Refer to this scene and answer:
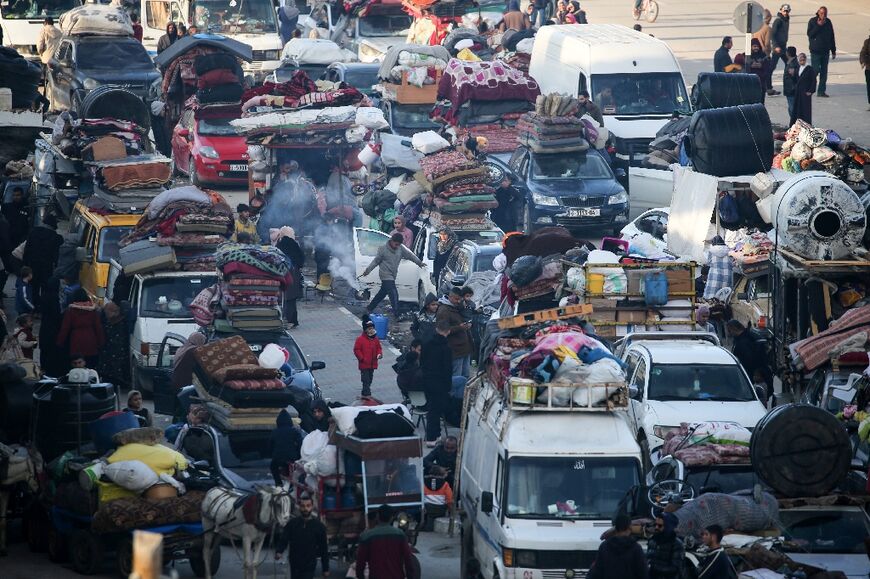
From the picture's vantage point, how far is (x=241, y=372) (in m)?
18.7

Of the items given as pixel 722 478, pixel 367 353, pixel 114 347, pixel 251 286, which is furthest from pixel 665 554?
pixel 114 347

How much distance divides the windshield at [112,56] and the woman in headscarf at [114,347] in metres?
16.5

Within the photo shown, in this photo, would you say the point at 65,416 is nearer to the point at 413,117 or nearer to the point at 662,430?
the point at 662,430

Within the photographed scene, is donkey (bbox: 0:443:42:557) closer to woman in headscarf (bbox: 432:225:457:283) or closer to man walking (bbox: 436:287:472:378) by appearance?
man walking (bbox: 436:287:472:378)

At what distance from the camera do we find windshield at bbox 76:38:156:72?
3866 centimetres

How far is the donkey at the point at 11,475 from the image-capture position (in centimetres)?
1644

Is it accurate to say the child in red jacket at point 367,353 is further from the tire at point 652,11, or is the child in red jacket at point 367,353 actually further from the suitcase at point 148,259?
the tire at point 652,11

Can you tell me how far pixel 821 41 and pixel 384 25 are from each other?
10761 mm

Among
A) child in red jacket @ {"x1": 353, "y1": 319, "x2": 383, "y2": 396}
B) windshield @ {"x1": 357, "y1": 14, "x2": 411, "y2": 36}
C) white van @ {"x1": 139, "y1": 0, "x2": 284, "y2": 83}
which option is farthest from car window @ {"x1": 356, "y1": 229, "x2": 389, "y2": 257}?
windshield @ {"x1": 357, "y1": 14, "x2": 411, "y2": 36}

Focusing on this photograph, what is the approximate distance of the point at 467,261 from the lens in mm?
25250

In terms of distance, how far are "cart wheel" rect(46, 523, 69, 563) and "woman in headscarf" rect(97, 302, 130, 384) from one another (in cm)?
646

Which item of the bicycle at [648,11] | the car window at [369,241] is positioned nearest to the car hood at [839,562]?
the car window at [369,241]

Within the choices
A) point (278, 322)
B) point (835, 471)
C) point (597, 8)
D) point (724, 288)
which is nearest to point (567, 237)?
point (724, 288)

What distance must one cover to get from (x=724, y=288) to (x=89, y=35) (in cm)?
1987
